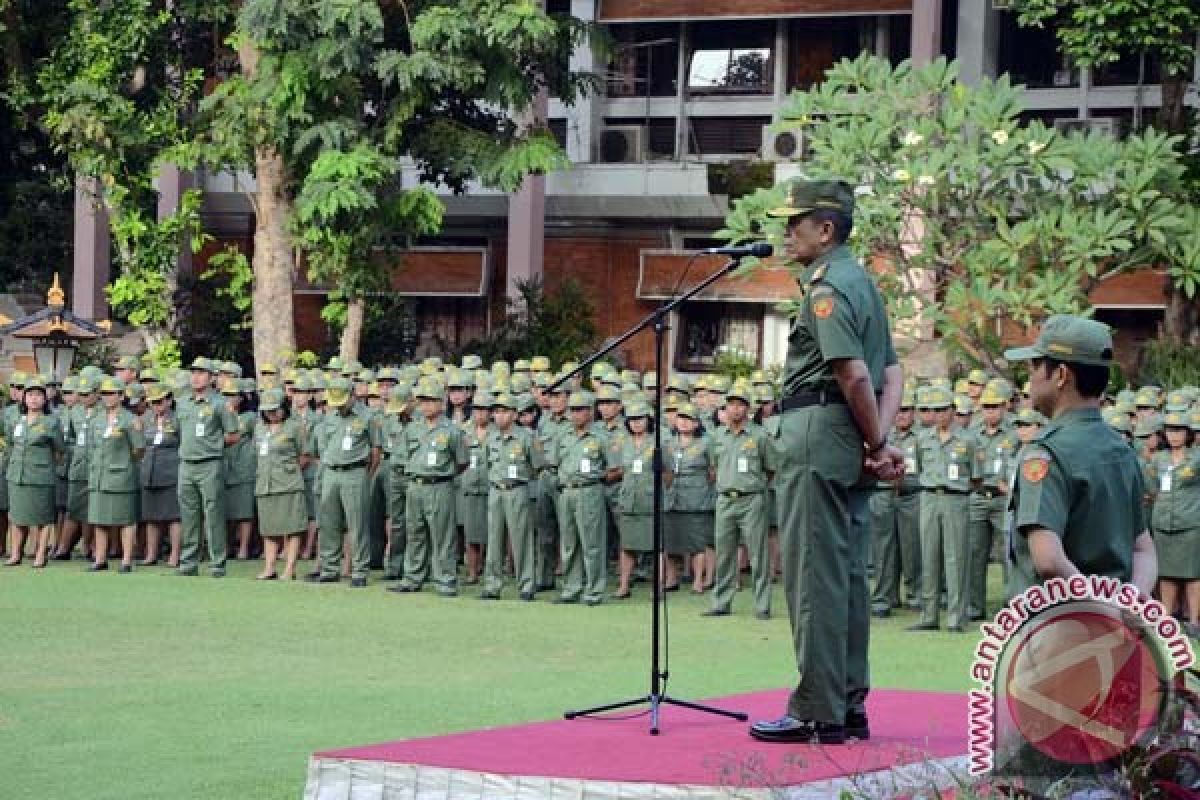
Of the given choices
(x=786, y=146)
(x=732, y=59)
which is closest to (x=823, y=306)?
(x=786, y=146)

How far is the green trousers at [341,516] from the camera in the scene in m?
16.7

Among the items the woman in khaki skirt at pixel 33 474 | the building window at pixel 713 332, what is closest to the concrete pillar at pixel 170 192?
the building window at pixel 713 332

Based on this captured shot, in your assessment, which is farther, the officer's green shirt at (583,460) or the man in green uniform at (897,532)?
the officer's green shirt at (583,460)

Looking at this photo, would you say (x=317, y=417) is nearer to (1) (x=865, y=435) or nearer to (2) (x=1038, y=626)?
(1) (x=865, y=435)

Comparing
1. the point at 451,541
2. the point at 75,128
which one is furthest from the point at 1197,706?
the point at 75,128

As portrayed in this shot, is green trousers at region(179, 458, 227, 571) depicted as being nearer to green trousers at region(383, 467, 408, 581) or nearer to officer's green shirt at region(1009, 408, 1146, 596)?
green trousers at region(383, 467, 408, 581)

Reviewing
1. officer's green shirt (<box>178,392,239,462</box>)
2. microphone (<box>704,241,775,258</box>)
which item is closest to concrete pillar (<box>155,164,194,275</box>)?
officer's green shirt (<box>178,392,239,462</box>)

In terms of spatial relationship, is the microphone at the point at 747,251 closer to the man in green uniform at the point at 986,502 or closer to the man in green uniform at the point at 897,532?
the man in green uniform at the point at 986,502

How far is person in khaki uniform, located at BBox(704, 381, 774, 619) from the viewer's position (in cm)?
1516

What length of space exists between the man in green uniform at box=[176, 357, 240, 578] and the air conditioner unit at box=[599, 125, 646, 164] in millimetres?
13353

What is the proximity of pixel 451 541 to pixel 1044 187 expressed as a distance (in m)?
6.80

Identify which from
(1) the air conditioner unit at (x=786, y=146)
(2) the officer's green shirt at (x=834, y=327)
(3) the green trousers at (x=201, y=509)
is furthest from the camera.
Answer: (1) the air conditioner unit at (x=786, y=146)

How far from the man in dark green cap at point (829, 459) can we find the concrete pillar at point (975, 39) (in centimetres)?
2053

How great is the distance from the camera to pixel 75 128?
866 inches
